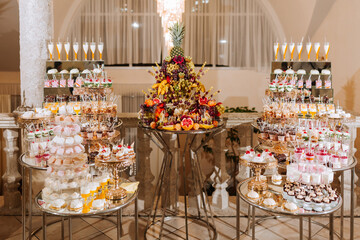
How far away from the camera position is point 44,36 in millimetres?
4484

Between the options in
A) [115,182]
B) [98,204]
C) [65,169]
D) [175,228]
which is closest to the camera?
[98,204]

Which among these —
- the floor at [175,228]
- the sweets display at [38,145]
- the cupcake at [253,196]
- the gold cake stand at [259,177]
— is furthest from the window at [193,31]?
the cupcake at [253,196]

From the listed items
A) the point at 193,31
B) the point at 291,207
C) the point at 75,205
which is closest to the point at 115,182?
the point at 75,205

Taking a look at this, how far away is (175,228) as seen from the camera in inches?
149

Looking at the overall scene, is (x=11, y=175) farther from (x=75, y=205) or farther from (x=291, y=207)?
(x=291, y=207)

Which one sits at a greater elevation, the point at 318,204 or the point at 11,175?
the point at 318,204

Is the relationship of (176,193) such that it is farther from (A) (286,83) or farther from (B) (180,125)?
(A) (286,83)

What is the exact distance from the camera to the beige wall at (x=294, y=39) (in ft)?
22.9

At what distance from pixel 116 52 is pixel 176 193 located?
276 inches

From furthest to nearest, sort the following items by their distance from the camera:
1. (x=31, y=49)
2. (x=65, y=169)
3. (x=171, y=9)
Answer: (x=171, y=9) < (x=31, y=49) < (x=65, y=169)

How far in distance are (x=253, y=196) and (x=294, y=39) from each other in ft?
25.0

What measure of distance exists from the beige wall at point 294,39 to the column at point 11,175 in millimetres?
5612

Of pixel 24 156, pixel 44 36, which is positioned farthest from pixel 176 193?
pixel 44 36

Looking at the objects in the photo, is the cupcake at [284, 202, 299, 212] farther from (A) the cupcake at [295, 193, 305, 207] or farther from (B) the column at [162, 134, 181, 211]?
(B) the column at [162, 134, 181, 211]
